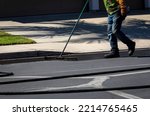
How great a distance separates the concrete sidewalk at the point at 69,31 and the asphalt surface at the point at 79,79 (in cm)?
168

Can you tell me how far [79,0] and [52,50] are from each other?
9.98m

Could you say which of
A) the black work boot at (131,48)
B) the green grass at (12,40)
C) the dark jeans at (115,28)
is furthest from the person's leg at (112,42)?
the green grass at (12,40)

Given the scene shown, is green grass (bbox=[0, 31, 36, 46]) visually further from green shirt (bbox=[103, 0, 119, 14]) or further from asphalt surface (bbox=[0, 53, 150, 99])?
green shirt (bbox=[103, 0, 119, 14])

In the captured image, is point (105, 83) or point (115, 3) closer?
point (105, 83)

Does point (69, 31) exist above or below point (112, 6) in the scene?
below

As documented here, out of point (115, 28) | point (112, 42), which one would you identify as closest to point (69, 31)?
point (112, 42)

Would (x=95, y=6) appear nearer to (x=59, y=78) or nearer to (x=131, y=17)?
(x=131, y=17)

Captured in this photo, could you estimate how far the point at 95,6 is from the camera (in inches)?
944

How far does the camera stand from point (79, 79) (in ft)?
33.6

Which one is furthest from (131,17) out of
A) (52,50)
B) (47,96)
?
(47,96)

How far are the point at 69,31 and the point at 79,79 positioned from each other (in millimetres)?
7452

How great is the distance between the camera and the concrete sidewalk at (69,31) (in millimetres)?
14250

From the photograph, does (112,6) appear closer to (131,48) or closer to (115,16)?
(115,16)

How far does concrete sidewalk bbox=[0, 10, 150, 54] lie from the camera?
14.2 m
